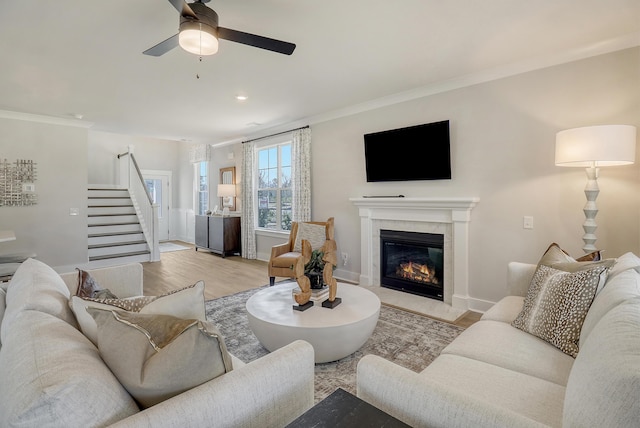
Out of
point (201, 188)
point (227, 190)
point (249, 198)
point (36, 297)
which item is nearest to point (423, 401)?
point (36, 297)

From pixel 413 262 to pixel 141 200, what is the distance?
6.33 meters

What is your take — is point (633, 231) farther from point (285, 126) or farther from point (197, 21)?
point (285, 126)

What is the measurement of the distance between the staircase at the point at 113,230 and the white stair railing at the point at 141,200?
0.13 meters

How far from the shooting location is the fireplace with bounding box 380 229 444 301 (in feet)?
12.8

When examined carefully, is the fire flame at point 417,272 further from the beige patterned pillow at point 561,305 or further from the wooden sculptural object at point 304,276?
the beige patterned pillow at point 561,305

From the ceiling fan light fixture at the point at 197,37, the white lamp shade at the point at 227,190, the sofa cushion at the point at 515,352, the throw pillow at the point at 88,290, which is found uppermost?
the ceiling fan light fixture at the point at 197,37

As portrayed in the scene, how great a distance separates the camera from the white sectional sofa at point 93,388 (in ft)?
2.40

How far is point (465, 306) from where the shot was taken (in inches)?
140

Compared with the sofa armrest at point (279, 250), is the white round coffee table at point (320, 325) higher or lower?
lower

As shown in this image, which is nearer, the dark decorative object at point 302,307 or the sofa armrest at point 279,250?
the dark decorative object at point 302,307

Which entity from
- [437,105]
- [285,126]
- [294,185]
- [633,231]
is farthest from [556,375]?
[285,126]

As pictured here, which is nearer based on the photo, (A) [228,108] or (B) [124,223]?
(A) [228,108]

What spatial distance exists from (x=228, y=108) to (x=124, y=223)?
410 cm

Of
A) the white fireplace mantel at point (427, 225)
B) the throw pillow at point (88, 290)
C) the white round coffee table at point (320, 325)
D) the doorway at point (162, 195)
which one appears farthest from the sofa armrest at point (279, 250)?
the doorway at point (162, 195)
